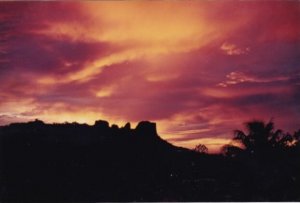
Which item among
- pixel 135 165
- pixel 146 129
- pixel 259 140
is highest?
pixel 146 129

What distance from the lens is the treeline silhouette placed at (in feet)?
27.8

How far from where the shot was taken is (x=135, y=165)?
10203 mm

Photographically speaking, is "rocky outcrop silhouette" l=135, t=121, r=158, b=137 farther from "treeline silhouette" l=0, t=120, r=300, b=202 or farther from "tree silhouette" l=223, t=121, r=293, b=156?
"tree silhouette" l=223, t=121, r=293, b=156

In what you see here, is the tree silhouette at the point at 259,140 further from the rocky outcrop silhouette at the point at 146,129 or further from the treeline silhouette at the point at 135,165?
the rocky outcrop silhouette at the point at 146,129

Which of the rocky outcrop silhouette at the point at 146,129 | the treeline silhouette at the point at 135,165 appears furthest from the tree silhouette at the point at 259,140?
the rocky outcrop silhouette at the point at 146,129

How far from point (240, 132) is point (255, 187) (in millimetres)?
2235

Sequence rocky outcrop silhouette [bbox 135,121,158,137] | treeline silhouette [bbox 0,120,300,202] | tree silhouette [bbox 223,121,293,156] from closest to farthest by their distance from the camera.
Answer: treeline silhouette [bbox 0,120,300,202], rocky outcrop silhouette [bbox 135,121,158,137], tree silhouette [bbox 223,121,293,156]

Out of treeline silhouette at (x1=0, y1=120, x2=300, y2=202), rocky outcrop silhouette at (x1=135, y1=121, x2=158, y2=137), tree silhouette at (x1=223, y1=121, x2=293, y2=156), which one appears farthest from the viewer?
tree silhouette at (x1=223, y1=121, x2=293, y2=156)

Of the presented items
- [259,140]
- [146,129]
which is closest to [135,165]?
[146,129]

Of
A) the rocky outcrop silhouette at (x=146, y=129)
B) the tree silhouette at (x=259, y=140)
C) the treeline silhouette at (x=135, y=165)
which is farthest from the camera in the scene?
the tree silhouette at (x=259, y=140)

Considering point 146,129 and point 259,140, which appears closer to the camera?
point 146,129

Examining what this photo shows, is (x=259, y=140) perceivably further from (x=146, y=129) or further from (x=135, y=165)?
(x=135, y=165)

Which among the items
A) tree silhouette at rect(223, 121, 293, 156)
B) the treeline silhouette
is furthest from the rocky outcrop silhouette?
tree silhouette at rect(223, 121, 293, 156)

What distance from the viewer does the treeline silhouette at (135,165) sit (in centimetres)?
846
